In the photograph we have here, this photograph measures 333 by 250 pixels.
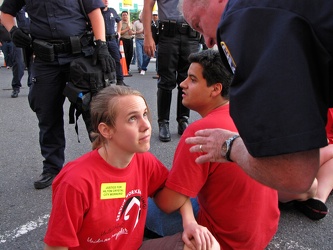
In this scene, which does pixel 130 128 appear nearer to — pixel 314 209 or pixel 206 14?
pixel 206 14

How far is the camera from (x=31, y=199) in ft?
8.57

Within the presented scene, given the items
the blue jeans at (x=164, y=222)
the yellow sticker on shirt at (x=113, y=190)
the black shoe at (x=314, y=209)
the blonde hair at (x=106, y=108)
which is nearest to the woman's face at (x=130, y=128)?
the blonde hair at (x=106, y=108)

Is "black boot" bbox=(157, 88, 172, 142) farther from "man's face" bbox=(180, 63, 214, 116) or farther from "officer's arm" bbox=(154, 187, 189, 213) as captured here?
"officer's arm" bbox=(154, 187, 189, 213)

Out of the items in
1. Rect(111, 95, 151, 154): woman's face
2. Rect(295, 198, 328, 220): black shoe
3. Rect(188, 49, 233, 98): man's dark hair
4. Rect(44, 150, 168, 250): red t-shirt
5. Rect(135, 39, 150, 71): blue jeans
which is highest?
Rect(188, 49, 233, 98): man's dark hair

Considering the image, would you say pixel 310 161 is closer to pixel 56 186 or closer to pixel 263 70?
pixel 263 70

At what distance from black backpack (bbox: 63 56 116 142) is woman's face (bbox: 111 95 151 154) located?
2.99 ft

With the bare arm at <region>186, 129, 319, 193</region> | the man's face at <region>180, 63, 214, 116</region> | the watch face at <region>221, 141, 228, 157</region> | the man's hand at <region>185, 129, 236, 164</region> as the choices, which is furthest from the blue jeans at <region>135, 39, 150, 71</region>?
the bare arm at <region>186, 129, 319, 193</region>

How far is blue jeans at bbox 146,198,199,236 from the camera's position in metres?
1.95

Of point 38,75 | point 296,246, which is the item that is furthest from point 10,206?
point 296,246

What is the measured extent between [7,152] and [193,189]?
8.39ft

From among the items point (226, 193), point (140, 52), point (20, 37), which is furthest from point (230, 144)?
point (140, 52)

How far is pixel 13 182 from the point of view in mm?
2877

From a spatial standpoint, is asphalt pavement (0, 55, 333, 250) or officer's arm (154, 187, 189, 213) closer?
officer's arm (154, 187, 189, 213)

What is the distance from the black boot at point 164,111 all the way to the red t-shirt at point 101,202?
2.06 metres
